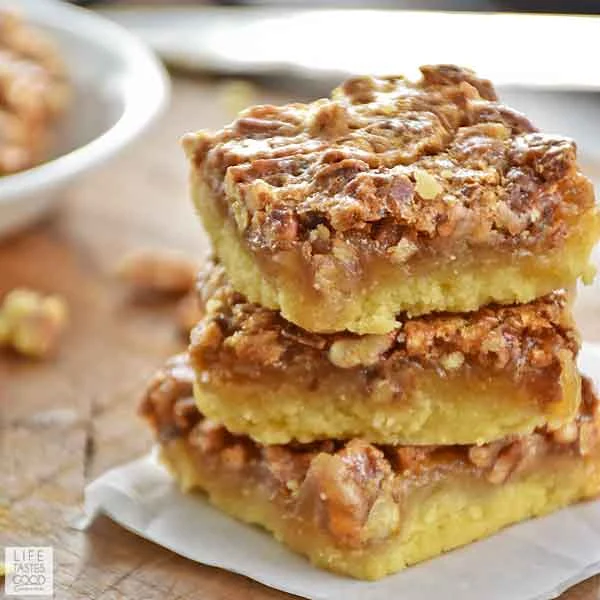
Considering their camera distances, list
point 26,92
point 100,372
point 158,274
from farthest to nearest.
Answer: point 26,92
point 158,274
point 100,372

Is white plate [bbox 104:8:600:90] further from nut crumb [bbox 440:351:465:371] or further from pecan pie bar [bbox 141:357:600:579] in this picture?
nut crumb [bbox 440:351:465:371]

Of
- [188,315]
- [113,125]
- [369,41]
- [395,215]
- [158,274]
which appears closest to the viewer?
[395,215]

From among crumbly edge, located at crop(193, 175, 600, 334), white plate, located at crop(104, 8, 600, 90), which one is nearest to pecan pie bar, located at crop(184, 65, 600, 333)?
crumbly edge, located at crop(193, 175, 600, 334)

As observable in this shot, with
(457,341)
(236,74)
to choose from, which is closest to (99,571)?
(457,341)

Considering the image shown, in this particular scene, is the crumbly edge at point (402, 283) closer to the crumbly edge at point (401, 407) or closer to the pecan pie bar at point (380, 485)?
the crumbly edge at point (401, 407)

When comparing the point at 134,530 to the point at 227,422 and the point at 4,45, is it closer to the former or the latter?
the point at 227,422

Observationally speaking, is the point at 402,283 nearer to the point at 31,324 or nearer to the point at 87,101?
the point at 31,324

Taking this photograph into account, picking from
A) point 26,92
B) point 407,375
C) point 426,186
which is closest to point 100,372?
point 26,92

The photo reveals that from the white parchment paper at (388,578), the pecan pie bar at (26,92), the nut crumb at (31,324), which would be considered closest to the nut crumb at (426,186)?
the white parchment paper at (388,578)
